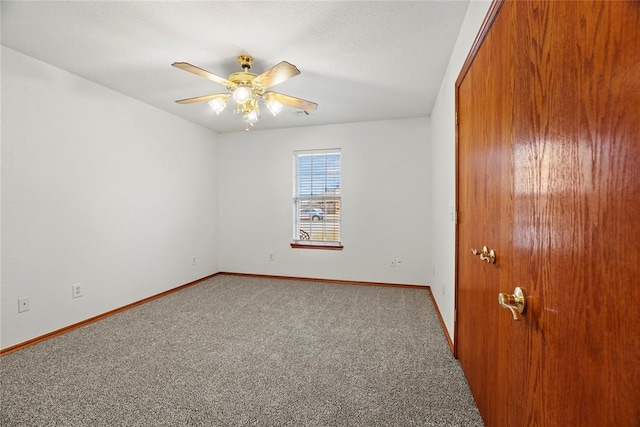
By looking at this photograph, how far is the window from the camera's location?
434 centimetres

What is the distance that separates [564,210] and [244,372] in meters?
2.00

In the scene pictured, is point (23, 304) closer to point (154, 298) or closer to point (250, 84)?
point (154, 298)

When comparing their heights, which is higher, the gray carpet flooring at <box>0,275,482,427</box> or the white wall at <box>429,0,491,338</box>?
the white wall at <box>429,0,491,338</box>

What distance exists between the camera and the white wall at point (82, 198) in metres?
2.29

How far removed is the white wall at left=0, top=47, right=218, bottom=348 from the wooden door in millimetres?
3391

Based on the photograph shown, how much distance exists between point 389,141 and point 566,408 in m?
3.71

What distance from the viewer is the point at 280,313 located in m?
3.03

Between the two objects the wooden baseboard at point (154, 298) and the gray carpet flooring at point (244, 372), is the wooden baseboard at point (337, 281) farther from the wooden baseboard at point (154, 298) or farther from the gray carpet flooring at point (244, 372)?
the gray carpet flooring at point (244, 372)

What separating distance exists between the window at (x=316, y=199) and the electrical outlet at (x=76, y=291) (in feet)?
8.48

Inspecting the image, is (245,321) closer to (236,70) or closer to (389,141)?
(236,70)

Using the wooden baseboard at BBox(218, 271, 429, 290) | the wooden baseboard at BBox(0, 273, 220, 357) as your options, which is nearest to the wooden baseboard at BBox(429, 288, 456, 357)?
the wooden baseboard at BBox(218, 271, 429, 290)

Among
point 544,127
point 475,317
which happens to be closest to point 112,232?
point 475,317

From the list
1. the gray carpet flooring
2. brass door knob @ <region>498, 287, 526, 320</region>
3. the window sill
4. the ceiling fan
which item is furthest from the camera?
the window sill

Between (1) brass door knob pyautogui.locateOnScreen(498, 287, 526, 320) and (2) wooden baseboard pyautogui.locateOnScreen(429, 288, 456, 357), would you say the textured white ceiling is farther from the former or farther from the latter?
(2) wooden baseboard pyautogui.locateOnScreen(429, 288, 456, 357)
